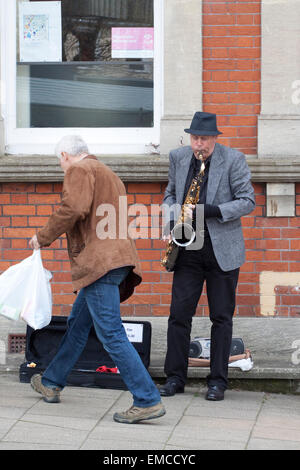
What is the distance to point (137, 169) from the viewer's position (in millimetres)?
6492

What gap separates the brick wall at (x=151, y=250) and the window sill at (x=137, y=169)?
0.10 m

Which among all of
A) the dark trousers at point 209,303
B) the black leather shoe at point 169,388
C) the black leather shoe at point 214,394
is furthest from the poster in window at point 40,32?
the black leather shoe at point 214,394

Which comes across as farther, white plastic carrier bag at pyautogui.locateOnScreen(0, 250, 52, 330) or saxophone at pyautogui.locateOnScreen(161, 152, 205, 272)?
A: saxophone at pyautogui.locateOnScreen(161, 152, 205, 272)

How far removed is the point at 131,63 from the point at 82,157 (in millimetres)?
1922

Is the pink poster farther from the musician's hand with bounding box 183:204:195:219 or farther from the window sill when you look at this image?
the musician's hand with bounding box 183:204:195:219

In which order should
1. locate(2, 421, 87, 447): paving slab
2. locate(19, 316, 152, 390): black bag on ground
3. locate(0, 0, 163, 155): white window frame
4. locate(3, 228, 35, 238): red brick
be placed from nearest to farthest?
locate(2, 421, 87, 447): paving slab → locate(19, 316, 152, 390): black bag on ground → locate(3, 228, 35, 238): red brick → locate(0, 0, 163, 155): white window frame

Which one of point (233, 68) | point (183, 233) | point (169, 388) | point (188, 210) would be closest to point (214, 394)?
point (169, 388)

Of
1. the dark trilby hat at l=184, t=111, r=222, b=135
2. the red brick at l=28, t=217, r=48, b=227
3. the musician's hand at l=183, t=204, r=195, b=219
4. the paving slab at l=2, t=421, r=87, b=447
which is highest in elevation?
the dark trilby hat at l=184, t=111, r=222, b=135

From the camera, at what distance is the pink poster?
268 inches

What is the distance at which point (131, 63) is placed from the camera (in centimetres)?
686

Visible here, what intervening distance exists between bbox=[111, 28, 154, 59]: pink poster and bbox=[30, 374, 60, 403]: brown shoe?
9.22 feet

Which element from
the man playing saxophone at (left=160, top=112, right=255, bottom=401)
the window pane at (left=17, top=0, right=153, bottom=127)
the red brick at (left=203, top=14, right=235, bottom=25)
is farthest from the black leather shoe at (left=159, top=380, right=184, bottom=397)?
the red brick at (left=203, top=14, right=235, bottom=25)

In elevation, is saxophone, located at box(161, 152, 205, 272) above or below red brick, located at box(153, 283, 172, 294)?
above

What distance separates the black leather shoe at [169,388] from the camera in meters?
5.80
